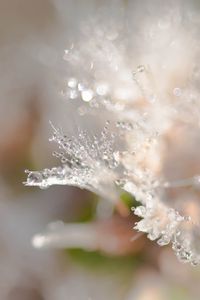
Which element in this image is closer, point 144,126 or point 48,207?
point 144,126

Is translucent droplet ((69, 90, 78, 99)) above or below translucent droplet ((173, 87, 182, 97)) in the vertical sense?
above

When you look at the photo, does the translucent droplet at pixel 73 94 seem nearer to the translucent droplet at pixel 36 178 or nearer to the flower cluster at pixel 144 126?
the flower cluster at pixel 144 126

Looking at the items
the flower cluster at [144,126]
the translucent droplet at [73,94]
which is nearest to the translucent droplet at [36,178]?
the flower cluster at [144,126]

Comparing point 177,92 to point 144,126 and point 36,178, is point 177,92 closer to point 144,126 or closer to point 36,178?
point 144,126

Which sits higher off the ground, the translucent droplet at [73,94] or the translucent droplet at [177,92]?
the translucent droplet at [73,94]

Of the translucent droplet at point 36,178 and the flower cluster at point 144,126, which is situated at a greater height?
the flower cluster at point 144,126

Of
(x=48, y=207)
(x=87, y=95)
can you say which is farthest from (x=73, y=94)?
(x=48, y=207)

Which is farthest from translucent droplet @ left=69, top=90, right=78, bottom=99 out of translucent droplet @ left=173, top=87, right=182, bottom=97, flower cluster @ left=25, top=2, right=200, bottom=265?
translucent droplet @ left=173, top=87, right=182, bottom=97

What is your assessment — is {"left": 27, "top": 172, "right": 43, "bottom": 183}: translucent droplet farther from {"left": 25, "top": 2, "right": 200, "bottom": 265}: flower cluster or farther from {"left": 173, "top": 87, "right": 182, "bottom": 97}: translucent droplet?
{"left": 173, "top": 87, "right": 182, "bottom": 97}: translucent droplet

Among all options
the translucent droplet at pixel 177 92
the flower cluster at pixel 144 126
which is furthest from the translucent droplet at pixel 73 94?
the translucent droplet at pixel 177 92
